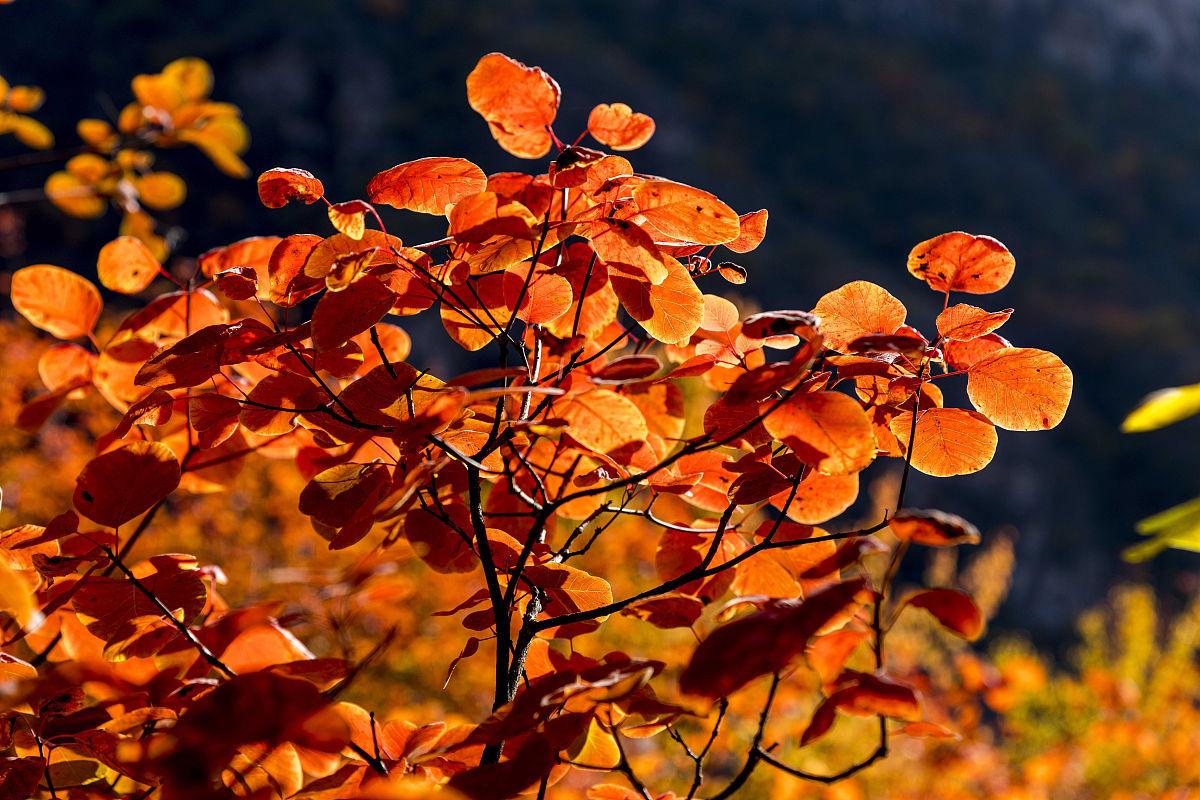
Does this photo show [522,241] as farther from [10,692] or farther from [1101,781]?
[1101,781]

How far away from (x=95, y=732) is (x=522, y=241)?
0.36 metres

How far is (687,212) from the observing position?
1.59 feet

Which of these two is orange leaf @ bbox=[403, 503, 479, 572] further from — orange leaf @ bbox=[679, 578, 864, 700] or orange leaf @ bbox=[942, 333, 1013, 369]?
orange leaf @ bbox=[942, 333, 1013, 369]

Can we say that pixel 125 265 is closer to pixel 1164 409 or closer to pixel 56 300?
pixel 56 300

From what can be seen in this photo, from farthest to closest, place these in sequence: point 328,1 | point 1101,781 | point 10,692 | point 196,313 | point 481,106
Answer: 1. point 328,1
2. point 1101,781
3. point 196,313
4. point 481,106
5. point 10,692

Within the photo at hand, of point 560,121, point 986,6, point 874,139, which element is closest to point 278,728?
point 560,121

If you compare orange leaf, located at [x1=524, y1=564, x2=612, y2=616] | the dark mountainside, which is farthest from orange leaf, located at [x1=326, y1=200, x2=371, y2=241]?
the dark mountainside

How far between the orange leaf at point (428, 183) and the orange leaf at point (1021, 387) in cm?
31

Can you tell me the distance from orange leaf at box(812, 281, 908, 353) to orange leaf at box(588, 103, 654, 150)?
0.15 m

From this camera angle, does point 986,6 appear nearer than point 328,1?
No

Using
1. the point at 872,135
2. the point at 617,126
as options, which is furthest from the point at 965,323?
the point at 872,135

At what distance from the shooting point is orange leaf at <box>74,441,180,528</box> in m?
0.52

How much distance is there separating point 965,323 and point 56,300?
2.14 ft

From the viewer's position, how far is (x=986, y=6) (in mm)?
21719
